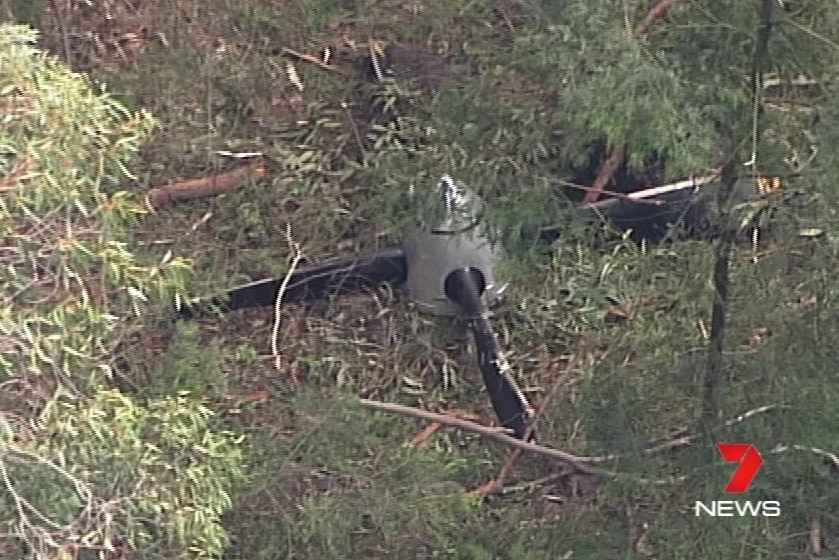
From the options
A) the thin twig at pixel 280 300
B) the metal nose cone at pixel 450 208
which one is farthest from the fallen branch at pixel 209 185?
the metal nose cone at pixel 450 208

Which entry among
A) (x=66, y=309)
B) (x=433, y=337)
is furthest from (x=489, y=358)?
(x=66, y=309)

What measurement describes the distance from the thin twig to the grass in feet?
0.08

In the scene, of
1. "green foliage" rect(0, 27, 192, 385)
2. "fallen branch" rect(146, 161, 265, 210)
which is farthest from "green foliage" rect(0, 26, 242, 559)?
"fallen branch" rect(146, 161, 265, 210)

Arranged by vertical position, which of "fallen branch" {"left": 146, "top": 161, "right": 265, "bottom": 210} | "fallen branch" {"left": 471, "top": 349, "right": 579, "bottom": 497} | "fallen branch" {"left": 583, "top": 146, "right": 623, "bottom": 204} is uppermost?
"fallen branch" {"left": 583, "top": 146, "right": 623, "bottom": 204}

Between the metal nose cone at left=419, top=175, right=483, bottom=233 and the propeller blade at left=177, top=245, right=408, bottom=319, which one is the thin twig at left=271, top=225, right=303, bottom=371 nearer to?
the propeller blade at left=177, top=245, right=408, bottom=319

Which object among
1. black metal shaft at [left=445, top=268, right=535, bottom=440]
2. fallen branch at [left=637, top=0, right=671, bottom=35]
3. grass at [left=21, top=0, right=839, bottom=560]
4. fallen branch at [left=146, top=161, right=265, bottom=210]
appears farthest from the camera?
fallen branch at [left=146, top=161, right=265, bottom=210]

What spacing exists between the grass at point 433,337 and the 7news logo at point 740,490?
0.05ft

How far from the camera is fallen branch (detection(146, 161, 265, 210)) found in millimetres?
2943

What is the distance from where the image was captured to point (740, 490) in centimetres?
190

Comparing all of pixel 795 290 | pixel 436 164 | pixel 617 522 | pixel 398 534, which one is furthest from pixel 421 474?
pixel 795 290

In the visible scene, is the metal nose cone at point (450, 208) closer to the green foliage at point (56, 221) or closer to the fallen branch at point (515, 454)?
the fallen branch at point (515, 454)

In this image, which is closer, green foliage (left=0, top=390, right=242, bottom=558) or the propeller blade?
green foliage (left=0, top=390, right=242, bottom=558)

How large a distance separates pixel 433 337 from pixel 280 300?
331 mm

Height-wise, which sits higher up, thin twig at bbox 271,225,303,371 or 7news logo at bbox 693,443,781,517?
7news logo at bbox 693,443,781,517
